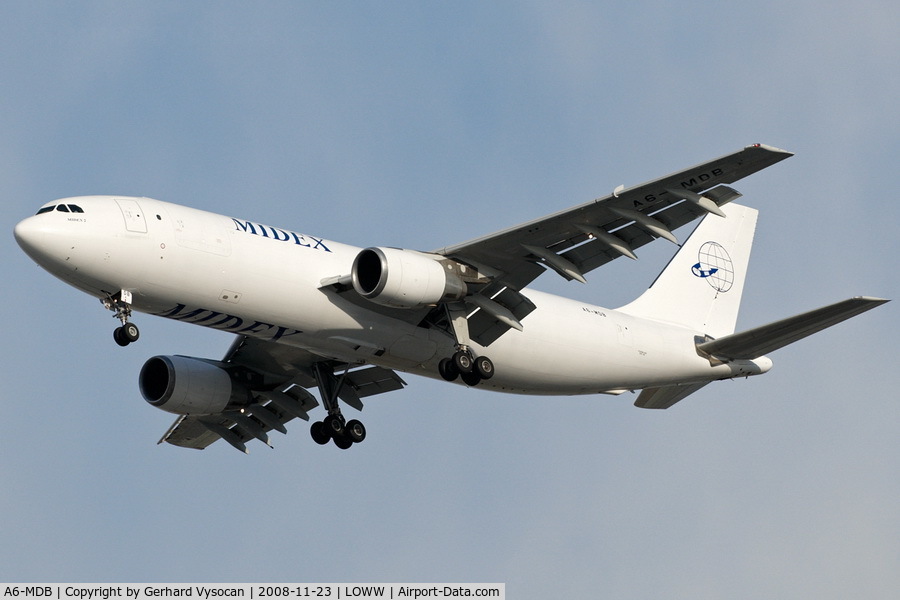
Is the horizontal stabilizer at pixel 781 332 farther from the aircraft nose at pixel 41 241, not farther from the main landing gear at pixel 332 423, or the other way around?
the aircraft nose at pixel 41 241

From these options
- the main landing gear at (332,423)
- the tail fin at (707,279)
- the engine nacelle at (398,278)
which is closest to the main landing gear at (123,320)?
the engine nacelle at (398,278)

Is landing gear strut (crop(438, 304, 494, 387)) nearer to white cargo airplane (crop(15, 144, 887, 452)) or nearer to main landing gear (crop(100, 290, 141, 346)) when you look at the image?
white cargo airplane (crop(15, 144, 887, 452))

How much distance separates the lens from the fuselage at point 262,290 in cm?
2580

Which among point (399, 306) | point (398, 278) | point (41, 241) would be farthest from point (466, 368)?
point (41, 241)

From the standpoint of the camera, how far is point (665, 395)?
116 ft

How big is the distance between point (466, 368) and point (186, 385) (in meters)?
7.97

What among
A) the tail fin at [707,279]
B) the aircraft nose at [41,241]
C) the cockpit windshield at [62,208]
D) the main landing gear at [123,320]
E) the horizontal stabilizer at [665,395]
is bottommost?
the main landing gear at [123,320]

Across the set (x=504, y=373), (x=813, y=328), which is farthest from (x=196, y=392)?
(x=813, y=328)

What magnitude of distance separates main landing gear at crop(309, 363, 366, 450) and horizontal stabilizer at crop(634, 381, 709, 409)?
7.90 meters

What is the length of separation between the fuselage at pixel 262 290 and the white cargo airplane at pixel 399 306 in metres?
0.04

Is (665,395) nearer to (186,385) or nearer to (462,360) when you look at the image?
(462,360)

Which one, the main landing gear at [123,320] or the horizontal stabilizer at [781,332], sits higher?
the horizontal stabilizer at [781,332]

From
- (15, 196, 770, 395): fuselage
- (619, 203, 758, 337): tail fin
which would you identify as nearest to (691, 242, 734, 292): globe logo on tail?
(619, 203, 758, 337): tail fin

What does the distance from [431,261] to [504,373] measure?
13.2ft
